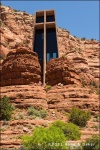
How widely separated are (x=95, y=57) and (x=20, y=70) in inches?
1566

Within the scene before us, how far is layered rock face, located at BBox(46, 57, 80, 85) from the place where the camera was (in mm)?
44125

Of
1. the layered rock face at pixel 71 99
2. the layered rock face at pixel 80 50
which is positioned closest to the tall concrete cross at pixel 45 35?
the layered rock face at pixel 71 99

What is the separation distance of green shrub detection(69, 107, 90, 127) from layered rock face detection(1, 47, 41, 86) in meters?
8.84

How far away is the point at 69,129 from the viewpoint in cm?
3394

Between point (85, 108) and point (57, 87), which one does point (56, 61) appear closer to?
point (57, 87)

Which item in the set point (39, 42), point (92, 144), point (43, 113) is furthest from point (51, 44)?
point (92, 144)

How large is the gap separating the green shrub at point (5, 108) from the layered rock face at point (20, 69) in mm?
5458

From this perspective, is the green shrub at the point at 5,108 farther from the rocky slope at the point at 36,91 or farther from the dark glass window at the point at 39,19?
the dark glass window at the point at 39,19

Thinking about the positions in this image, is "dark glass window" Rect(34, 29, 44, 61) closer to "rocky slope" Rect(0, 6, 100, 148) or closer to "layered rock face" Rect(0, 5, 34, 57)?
"rocky slope" Rect(0, 6, 100, 148)

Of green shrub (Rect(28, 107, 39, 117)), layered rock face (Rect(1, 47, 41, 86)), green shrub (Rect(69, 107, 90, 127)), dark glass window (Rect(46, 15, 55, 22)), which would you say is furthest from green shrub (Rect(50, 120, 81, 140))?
dark glass window (Rect(46, 15, 55, 22))

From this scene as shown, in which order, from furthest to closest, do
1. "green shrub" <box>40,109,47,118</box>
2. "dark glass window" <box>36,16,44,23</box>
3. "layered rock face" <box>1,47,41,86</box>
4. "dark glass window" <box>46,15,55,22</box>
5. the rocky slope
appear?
"dark glass window" <box>36,16,44,23</box>, "dark glass window" <box>46,15,55,22</box>, "layered rock face" <box>1,47,41,86</box>, "green shrub" <box>40,109,47,118</box>, the rocky slope

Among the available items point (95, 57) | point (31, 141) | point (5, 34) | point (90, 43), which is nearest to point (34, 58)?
point (31, 141)

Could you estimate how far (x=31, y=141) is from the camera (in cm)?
2909

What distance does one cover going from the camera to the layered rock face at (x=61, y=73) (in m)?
44.1
